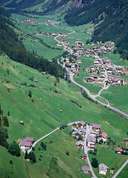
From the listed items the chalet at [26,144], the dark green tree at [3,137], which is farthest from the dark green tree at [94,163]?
the dark green tree at [3,137]

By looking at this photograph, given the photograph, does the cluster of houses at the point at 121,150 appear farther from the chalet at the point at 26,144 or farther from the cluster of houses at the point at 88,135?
the chalet at the point at 26,144

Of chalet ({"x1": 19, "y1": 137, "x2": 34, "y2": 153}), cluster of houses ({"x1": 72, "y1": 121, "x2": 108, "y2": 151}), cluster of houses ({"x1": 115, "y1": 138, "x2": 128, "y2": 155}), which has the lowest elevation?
cluster of houses ({"x1": 115, "y1": 138, "x2": 128, "y2": 155})

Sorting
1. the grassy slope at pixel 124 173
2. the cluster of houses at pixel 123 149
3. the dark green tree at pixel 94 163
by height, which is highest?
the dark green tree at pixel 94 163

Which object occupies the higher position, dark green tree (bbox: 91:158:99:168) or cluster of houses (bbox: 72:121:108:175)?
cluster of houses (bbox: 72:121:108:175)

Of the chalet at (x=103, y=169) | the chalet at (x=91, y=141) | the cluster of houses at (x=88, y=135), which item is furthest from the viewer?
the cluster of houses at (x=88, y=135)

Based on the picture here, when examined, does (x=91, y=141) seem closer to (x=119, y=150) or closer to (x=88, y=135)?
(x=88, y=135)

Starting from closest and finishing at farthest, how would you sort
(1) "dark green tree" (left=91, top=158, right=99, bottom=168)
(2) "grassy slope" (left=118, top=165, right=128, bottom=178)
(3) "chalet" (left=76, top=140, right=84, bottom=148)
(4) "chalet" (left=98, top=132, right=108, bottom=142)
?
1. (2) "grassy slope" (left=118, top=165, right=128, bottom=178)
2. (1) "dark green tree" (left=91, top=158, right=99, bottom=168)
3. (3) "chalet" (left=76, top=140, right=84, bottom=148)
4. (4) "chalet" (left=98, top=132, right=108, bottom=142)

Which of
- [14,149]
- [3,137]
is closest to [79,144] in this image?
[3,137]

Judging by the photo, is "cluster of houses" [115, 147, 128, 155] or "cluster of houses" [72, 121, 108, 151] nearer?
"cluster of houses" [115, 147, 128, 155]

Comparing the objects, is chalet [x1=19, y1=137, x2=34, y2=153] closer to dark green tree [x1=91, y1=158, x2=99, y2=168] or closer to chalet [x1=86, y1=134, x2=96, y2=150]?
dark green tree [x1=91, y1=158, x2=99, y2=168]

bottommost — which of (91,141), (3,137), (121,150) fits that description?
(121,150)

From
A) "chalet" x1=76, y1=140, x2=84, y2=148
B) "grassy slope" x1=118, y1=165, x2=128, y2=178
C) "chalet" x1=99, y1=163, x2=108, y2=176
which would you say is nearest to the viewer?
"grassy slope" x1=118, y1=165, x2=128, y2=178

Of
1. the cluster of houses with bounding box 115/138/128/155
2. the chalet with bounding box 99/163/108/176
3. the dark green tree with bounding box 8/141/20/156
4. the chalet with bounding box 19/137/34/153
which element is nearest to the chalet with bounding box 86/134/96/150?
the cluster of houses with bounding box 115/138/128/155

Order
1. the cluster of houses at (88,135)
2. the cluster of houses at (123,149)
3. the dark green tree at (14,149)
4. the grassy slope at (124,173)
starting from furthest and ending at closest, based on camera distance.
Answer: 1. the cluster of houses at (88,135)
2. the cluster of houses at (123,149)
3. the grassy slope at (124,173)
4. the dark green tree at (14,149)
